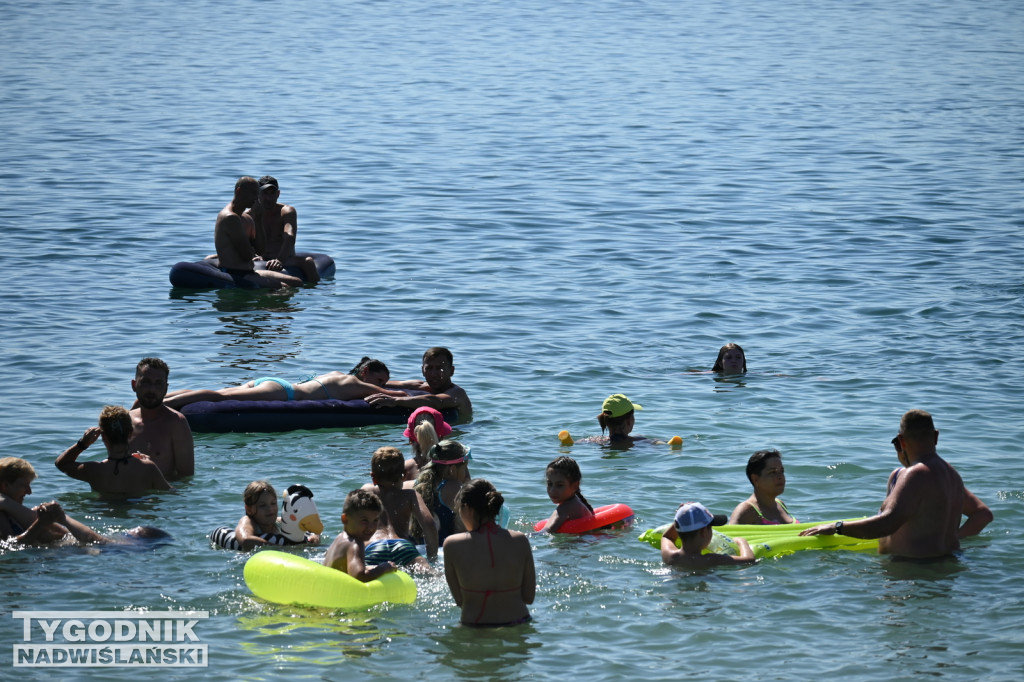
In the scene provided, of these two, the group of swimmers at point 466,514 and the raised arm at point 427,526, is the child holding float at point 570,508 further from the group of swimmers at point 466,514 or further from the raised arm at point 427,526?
the raised arm at point 427,526

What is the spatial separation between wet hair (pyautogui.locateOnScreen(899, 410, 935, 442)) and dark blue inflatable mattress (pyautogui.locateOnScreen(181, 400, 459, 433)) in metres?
4.93

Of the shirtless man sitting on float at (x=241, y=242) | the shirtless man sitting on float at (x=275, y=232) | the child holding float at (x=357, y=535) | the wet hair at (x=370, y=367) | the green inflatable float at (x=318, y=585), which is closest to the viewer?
the green inflatable float at (x=318, y=585)

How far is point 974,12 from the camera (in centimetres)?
5584

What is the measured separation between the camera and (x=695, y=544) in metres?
9.05

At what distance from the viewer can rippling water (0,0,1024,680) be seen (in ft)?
27.9

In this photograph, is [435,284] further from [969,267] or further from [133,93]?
[133,93]

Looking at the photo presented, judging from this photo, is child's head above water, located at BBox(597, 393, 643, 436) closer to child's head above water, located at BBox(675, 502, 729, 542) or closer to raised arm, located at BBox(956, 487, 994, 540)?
child's head above water, located at BBox(675, 502, 729, 542)

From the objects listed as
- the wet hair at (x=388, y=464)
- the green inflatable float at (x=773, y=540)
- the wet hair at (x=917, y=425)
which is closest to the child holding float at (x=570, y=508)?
the green inflatable float at (x=773, y=540)

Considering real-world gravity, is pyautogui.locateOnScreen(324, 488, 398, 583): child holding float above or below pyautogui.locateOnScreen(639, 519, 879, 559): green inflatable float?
above

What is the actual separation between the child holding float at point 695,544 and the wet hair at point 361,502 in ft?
6.76

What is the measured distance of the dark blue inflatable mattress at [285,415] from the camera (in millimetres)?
12352

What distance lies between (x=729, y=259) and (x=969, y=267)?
3.41m

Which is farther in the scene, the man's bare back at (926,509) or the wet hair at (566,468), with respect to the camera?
the wet hair at (566,468)

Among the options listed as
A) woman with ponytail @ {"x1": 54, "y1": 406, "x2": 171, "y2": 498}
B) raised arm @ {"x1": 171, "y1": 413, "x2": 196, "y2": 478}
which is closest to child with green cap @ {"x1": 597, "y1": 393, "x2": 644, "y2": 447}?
raised arm @ {"x1": 171, "y1": 413, "x2": 196, "y2": 478}
